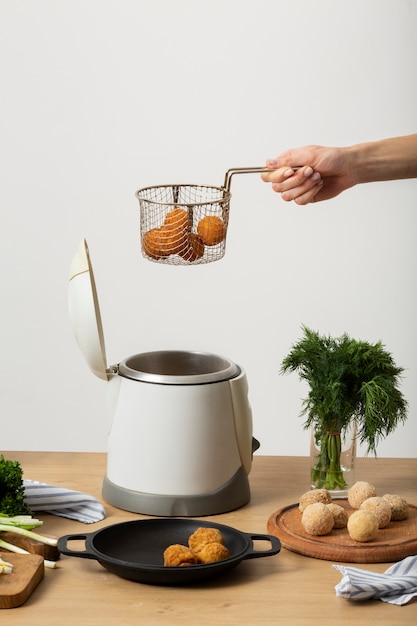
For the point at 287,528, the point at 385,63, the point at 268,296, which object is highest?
the point at 385,63

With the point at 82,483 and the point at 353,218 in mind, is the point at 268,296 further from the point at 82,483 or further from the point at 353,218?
the point at 82,483

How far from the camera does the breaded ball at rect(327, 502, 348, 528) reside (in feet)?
4.25

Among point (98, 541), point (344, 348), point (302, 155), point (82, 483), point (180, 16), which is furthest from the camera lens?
point (180, 16)

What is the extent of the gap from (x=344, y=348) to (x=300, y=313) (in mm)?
1722

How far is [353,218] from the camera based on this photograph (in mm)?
3137

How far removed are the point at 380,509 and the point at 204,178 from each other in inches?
77.8

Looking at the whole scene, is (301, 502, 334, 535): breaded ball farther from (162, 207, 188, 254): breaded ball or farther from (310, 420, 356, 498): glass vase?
(162, 207, 188, 254): breaded ball

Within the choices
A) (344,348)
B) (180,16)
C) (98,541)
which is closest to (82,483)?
(98,541)

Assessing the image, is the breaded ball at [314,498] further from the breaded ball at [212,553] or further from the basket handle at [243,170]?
the basket handle at [243,170]

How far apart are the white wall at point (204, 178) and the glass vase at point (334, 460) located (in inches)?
66.9

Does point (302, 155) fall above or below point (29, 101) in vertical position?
below

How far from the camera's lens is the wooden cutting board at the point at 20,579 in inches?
43.1

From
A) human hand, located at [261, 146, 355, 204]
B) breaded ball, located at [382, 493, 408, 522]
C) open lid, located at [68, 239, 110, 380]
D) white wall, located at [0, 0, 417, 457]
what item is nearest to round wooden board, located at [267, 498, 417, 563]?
breaded ball, located at [382, 493, 408, 522]

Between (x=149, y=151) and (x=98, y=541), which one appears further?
(x=149, y=151)
